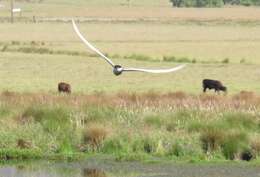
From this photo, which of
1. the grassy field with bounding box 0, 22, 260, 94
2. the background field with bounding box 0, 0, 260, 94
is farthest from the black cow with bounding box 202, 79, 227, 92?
the grassy field with bounding box 0, 22, 260, 94

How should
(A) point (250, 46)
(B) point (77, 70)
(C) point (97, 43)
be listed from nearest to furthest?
(B) point (77, 70)
(A) point (250, 46)
(C) point (97, 43)

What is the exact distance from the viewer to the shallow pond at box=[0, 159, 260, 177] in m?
18.9

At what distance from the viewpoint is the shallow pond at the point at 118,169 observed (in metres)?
18.9

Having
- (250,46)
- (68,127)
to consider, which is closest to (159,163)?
(68,127)

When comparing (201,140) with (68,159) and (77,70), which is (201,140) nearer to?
(68,159)

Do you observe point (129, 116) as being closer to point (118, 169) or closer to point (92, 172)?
point (118, 169)

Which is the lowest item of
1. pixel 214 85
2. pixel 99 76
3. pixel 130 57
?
pixel 130 57

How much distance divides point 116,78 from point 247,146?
24028mm

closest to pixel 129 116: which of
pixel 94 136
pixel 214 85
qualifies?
pixel 94 136

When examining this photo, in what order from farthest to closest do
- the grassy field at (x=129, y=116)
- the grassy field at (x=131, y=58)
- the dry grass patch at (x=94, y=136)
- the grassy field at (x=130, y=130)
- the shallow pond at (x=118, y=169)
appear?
the grassy field at (x=131, y=58)
the dry grass patch at (x=94, y=136)
the grassy field at (x=129, y=116)
the grassy field at (x=130, y=130)
the shallow pond at (x=118, y=169)

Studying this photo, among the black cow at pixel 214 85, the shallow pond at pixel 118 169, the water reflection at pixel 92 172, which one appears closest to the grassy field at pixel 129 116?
the shallow pond at pixel 118 169

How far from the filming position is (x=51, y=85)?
39625mm

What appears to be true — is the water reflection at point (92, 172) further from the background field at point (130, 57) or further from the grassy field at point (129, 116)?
the background field at point (130, 57)

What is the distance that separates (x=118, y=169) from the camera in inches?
768
